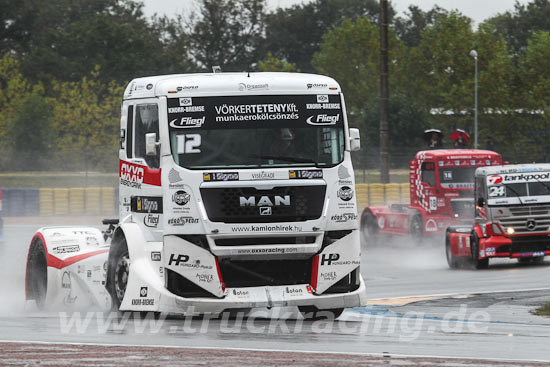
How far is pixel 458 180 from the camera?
26.9 meters

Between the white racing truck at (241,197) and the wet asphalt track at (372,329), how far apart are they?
42 centimetres

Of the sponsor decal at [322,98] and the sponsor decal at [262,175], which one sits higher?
the sponsor decal at [322,98]

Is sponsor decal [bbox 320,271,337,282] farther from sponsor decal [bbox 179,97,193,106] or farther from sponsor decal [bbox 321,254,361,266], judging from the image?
sponsor decal [bbox 179,97,193,106]

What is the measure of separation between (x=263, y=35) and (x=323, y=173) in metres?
101

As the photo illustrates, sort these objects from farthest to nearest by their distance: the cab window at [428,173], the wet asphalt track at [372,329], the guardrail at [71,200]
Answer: the guardrail at [71,200]
the cab window at [428,173]
the wet asphalt track at [372,329]

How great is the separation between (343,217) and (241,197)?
1.13 m

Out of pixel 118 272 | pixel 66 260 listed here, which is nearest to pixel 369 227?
pixel 66 260

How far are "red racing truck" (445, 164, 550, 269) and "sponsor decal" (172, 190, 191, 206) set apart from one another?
34.8ft

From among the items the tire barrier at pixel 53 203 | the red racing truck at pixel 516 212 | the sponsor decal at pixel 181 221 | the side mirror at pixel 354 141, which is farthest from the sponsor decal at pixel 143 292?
the tire barrier at pixel 53 203

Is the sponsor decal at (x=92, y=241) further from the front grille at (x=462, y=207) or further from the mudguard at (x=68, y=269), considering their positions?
the front grille at (x=462, y=207)

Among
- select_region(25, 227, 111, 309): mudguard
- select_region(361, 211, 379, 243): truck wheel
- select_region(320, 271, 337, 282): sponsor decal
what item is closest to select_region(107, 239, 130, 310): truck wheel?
select_region(25, 227, 111, 309): mudguard

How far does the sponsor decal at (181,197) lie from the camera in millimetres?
11742

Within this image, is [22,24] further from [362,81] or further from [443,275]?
[443,275]

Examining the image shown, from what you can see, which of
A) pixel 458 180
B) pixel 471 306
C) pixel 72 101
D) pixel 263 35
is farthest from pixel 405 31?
pixel 471 306
